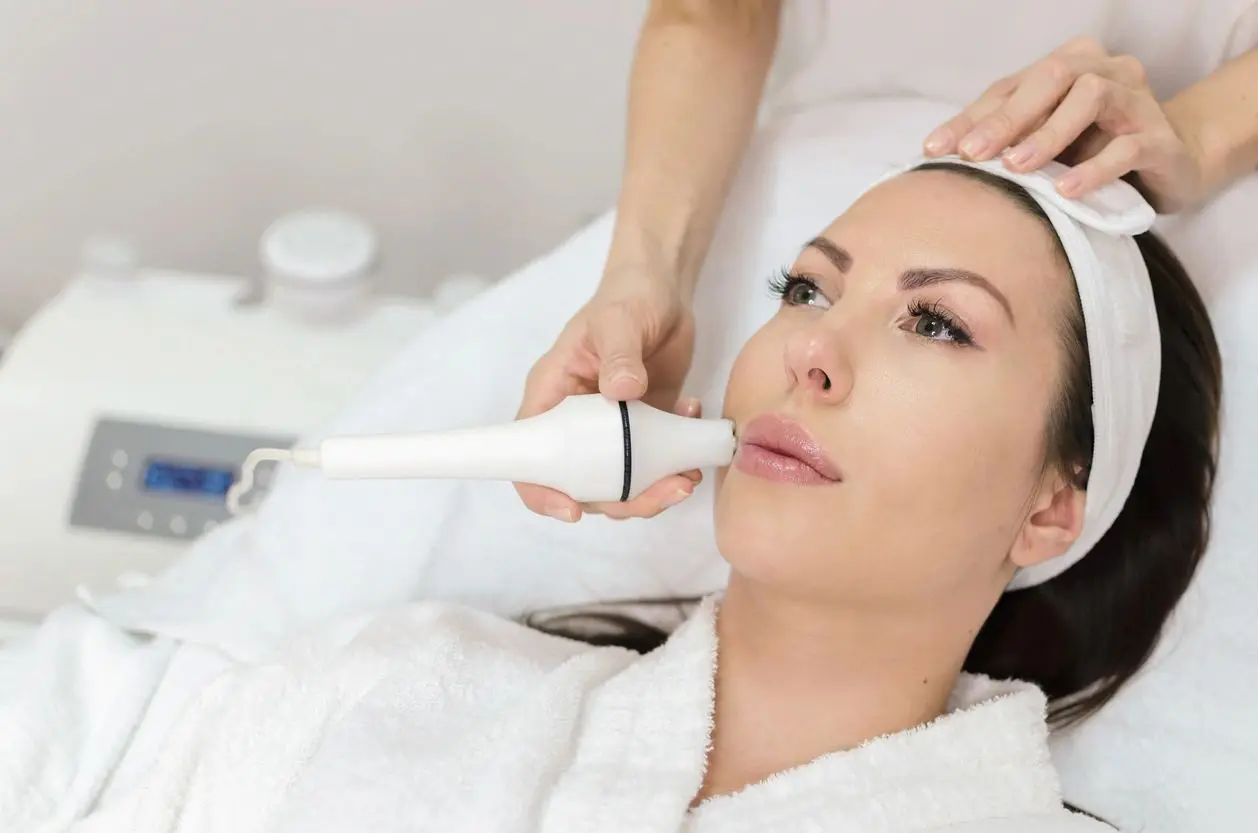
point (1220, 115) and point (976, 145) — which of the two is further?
point (1220, 115)

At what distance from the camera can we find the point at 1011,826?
0.89 m

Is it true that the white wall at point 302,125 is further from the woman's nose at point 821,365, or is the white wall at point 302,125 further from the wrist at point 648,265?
the woman's nose at point 821,365

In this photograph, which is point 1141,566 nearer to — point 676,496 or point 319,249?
point 676,496

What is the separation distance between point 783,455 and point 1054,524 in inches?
10.0

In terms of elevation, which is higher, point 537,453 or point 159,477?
point 537,453

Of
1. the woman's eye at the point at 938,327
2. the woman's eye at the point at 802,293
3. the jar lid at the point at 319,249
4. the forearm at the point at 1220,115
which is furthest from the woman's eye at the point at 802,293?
the jar lid at the point at 319,249

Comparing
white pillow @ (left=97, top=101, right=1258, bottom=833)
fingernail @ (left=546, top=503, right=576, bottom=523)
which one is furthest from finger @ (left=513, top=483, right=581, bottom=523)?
white pillow @ (left=97, top=101, right=1258, bottom=833)

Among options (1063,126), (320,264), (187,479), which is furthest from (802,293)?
(187,479)

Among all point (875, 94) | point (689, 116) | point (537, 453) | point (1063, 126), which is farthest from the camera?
point (875, 94)

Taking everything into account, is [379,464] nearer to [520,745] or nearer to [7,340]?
[520,745]

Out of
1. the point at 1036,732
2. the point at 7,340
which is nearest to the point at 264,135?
the point at 7,340

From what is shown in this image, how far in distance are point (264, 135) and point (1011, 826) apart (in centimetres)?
129

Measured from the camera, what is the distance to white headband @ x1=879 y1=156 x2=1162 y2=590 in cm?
91

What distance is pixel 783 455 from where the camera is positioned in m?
0.87
